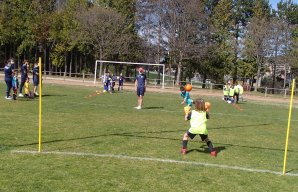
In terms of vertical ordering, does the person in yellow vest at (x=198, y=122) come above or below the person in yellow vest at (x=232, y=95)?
above

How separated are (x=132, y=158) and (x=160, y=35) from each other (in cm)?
4642

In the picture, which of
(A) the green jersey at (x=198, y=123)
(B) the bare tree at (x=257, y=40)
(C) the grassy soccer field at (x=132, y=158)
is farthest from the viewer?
(B) the bare tree at (x=257, y=40)

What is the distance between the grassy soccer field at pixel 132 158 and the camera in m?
6.63

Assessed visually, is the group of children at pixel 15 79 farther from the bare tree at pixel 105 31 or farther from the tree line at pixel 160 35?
the bare tree at pixel 105 31

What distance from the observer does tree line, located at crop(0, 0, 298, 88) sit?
2080 inches

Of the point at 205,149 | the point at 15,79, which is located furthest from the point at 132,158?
the point at 15,79

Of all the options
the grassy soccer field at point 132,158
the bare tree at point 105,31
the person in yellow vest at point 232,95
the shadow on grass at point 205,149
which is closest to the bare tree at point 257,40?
the bare tree at point 105,31

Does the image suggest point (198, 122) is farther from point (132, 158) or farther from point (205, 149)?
Result: point (132, 158)

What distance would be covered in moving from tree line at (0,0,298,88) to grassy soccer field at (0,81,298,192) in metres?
39.9

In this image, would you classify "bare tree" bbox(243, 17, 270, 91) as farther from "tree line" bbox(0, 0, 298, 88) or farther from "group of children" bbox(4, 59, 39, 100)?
"group of children" bbox(4, 59, 39, 100)

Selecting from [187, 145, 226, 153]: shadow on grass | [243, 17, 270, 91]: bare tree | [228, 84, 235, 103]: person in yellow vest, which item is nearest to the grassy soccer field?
[187, 145, 226, 153]: shadow on grass

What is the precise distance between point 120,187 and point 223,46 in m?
54.5

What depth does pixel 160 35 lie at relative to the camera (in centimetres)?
5378

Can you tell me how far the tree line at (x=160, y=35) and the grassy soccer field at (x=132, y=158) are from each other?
39.9 m
